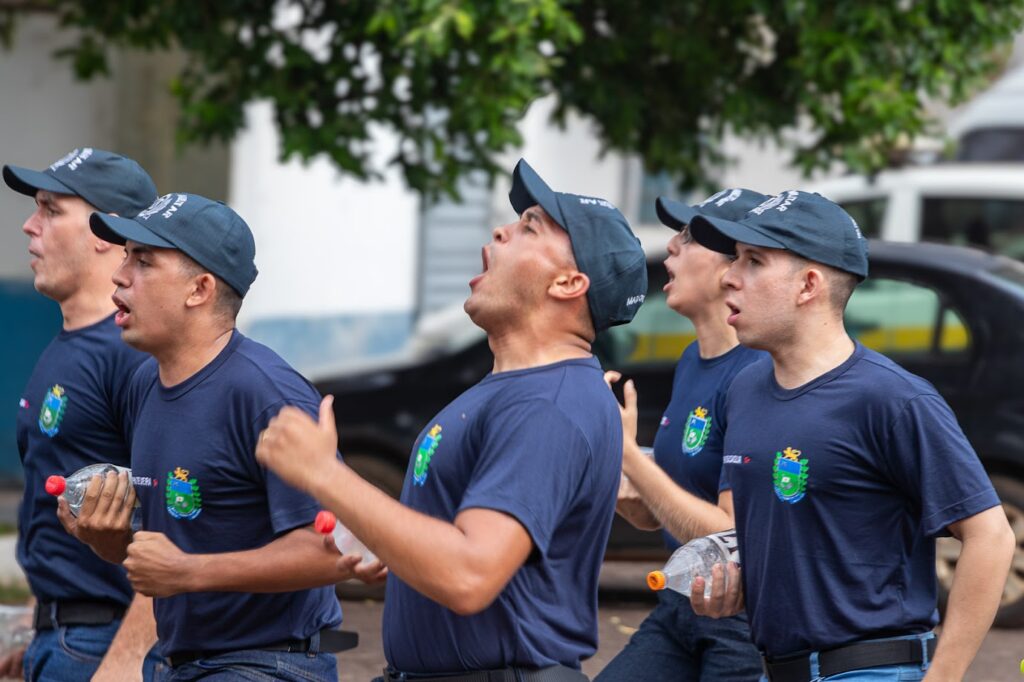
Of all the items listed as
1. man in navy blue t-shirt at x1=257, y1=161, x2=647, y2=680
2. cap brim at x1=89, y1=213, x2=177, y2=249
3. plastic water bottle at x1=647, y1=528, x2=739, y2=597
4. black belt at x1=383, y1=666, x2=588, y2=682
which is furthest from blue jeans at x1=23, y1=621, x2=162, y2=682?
plastic water bottle at x1=647, y1=528, x2=739, y2=597

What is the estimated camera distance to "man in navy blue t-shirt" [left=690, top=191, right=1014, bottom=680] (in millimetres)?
3234

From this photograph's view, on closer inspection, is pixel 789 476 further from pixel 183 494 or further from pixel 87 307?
pixel 87 307

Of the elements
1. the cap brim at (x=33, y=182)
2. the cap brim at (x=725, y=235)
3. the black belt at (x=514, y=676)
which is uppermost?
the cap brim at (x=725, y=235)

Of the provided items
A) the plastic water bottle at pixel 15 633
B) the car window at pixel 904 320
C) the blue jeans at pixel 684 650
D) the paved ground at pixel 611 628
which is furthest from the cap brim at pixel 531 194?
the car window at pixel 904 320

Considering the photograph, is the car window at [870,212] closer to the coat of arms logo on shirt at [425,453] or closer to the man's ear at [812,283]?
the man's ear at [812,283]

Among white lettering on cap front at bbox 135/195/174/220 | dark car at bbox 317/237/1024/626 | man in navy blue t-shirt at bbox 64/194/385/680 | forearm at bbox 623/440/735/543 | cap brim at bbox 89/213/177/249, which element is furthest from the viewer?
dark car at bbox 317/237/1024/626

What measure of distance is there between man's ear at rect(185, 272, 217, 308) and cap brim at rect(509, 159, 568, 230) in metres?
0.72

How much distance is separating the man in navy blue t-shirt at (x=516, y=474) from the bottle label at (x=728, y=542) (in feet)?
2.11

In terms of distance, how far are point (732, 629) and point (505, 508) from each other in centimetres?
147

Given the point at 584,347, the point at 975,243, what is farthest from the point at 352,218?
the point at 584,347

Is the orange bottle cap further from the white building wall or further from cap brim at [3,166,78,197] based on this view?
the white building wall

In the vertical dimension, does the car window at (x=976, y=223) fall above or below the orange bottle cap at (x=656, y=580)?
above

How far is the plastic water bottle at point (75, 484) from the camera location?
11.7ft

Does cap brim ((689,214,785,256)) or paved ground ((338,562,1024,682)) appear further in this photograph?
paved ground ((338,562,1024,682))
